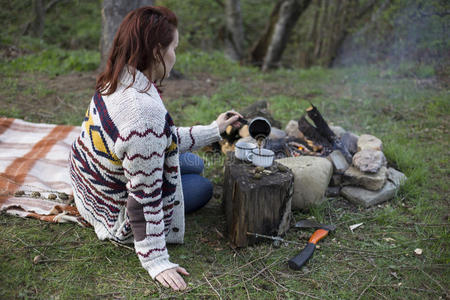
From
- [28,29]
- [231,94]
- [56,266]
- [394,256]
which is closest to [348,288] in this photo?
[394,256]

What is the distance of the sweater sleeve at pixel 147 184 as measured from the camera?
73.2 inches

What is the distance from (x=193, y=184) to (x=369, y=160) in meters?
1.63

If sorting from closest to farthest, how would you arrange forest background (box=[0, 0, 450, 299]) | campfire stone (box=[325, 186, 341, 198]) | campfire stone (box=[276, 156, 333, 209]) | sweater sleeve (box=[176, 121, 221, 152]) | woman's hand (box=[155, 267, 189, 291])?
woman's hand (box=[155, 267, 189, 291])
forest background (box=[0, 0, 450, 299])
sweater sleeve (box=[176, 121, 221, 152])
campfire stone (box=[276, 156, 333, 209])
campfire stone (box=[325, 186, 341, 198])

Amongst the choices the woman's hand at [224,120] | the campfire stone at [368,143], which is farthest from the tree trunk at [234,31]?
the woman's hand at [224,120]

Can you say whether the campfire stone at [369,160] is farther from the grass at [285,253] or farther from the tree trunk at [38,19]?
the tree trunk at [38,19]

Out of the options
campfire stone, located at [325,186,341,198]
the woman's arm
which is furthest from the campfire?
the woman's arm

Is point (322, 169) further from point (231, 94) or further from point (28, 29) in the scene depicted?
point (28, 29)

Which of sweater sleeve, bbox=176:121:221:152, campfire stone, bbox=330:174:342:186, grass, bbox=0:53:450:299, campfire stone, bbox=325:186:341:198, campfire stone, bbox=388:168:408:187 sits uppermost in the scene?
sweater sleeve, bbox=176:121:221:152

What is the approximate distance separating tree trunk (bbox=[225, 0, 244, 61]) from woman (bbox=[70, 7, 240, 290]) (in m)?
8.00

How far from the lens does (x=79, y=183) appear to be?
7.80ft

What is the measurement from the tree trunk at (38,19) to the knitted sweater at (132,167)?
8.19m

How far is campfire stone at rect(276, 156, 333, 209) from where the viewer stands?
2.92 metres

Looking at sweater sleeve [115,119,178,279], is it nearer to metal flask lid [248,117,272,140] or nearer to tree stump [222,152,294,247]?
tree stump [222,152,294,247]

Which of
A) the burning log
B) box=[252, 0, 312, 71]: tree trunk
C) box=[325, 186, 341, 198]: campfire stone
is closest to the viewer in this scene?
box=[325, 186, 341, 198]: campfire stone
